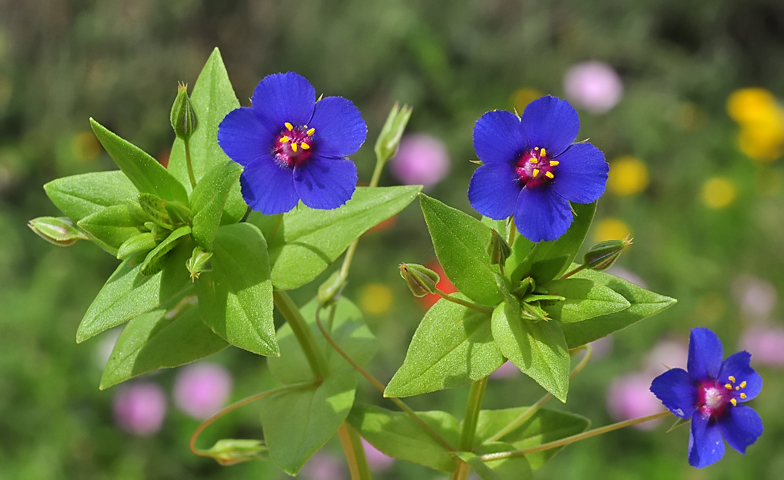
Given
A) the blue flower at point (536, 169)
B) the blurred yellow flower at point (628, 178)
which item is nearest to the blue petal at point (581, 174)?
the blue flower at point (536, 169)

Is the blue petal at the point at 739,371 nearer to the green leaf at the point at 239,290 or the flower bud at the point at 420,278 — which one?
the flower bud at the point at 420,278

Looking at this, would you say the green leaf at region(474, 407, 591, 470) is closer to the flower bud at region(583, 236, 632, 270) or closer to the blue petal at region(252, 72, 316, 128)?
the flower bud at region(583, 236, 632, 270)

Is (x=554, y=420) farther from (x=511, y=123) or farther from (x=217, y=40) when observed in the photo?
(x=217, y=40)

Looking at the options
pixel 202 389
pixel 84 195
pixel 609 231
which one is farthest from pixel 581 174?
pixel 609 231

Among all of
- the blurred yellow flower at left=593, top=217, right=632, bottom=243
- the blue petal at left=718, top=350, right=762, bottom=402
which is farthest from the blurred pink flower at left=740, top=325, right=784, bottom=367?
the blue petal at left=718, top=350, right=762, bottom=402

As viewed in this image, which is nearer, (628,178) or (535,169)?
(535,169)

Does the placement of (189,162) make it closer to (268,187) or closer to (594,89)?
(268,187)
